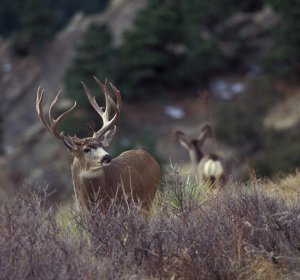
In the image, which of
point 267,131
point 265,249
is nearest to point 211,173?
point 265,249

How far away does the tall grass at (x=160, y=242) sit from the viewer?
664 cm

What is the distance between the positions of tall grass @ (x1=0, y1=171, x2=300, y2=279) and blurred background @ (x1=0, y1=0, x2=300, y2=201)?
24.5 m

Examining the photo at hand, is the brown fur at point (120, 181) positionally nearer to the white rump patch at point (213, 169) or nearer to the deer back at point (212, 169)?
the deer back at point (212, 169)

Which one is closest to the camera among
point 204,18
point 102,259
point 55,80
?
point 102,259

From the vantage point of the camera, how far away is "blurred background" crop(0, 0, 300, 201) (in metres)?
36.3

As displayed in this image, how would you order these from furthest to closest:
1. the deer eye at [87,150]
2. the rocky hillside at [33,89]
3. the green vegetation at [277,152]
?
1. the rocky hillside at [33,89]
2. the green vegetation at [277,152]
3. the deer eye at [87,150]

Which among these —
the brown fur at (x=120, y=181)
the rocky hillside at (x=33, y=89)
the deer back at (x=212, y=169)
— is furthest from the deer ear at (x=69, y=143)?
the rocky hillside at (x=33, y=89)

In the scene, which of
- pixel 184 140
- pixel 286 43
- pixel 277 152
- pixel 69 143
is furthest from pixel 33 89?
pixel 69 143

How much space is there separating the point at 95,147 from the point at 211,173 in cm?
432

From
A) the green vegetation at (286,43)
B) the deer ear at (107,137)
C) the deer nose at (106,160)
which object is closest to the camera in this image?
the deer nose at (106,160)

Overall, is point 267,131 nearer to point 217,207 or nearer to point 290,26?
point 290,26

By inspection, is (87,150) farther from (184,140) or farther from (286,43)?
(286,43)

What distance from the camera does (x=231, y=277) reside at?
23.1ft

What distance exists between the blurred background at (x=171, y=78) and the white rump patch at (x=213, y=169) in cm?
1781
